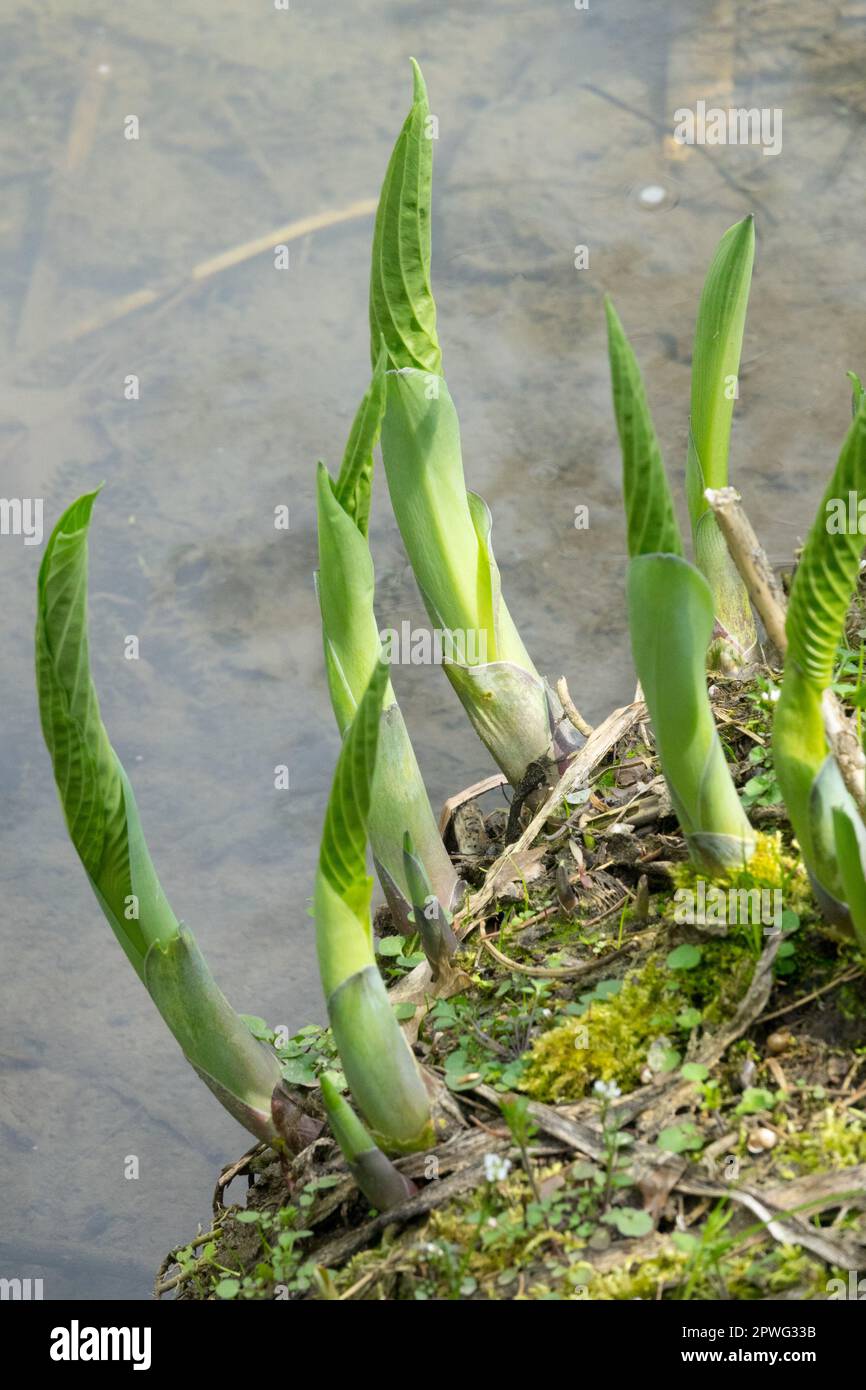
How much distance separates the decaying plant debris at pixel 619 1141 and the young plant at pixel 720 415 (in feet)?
Answer: 0.61

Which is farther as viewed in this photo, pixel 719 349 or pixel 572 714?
pixel 572 714

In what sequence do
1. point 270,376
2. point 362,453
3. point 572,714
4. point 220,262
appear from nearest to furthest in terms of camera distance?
point 362,453 → point 572,714 → point 270,376 → point 220,262

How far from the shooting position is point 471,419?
1.93 m

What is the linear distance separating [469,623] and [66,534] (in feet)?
1.22

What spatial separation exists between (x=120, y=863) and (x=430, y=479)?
0.35 meters

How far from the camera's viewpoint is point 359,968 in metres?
0.71

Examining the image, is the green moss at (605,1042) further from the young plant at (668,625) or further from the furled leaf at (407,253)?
the furled leaf at (407,253)

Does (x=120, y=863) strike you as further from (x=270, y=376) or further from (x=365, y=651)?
(x=270, y=376)

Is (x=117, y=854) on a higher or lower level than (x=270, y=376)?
lower

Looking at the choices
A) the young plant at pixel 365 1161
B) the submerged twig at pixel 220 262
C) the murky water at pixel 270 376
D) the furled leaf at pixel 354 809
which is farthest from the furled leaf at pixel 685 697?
the submerged twig at pixel 220 262

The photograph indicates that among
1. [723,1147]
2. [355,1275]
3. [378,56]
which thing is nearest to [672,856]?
[723,1147]

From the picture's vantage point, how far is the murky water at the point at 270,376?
57.3 inches

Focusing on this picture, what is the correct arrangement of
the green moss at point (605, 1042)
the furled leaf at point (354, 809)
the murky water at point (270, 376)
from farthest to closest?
the murky water at point (270, 376) → the green moss at point (605, 1042) → the furled leaf at point (354, 809)

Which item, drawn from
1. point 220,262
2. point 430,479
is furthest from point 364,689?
point 220,262
